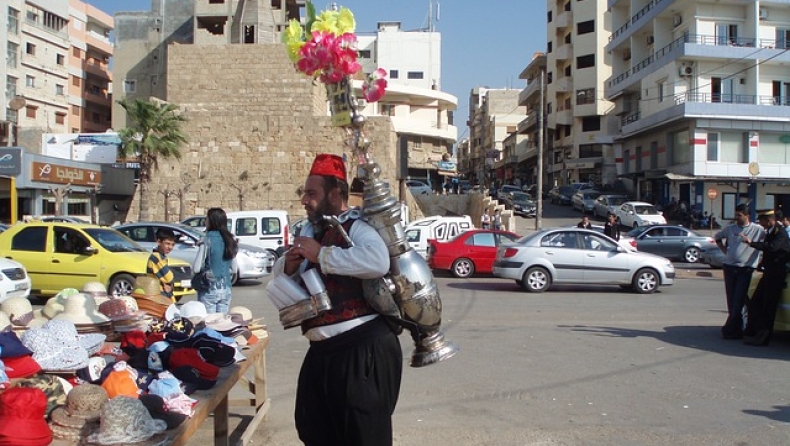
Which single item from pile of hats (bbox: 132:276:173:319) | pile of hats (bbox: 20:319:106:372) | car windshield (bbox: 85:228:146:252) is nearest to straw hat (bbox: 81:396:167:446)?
pile of hats (bbox: 20:319:106:372)

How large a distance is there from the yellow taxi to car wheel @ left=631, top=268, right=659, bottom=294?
32.2 ft

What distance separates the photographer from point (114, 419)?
122 inches

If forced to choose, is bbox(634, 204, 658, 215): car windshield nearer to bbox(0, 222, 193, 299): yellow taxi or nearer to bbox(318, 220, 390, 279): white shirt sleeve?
bbox(0, 222, 193, 299): yellow taxi

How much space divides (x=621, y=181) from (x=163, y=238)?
1841 inches

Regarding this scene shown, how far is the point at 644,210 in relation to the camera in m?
35.5

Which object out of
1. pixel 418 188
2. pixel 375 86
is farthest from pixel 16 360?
pixel 418 188

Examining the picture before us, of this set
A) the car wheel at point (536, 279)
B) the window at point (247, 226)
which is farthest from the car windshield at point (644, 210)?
the window at point (247, 226)

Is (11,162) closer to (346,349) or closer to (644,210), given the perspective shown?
(644,210)

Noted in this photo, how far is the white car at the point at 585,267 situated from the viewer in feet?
52.2

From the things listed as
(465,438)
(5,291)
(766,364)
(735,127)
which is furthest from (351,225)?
(735,127)

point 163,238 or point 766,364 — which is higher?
→ point 163,238

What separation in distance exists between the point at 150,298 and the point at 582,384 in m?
4.43

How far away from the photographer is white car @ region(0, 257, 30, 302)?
11.3 meters

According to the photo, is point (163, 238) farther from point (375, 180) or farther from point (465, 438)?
point (375, 180)
